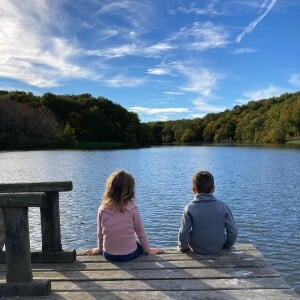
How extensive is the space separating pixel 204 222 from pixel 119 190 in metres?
1.29

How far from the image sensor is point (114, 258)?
561 centimetres

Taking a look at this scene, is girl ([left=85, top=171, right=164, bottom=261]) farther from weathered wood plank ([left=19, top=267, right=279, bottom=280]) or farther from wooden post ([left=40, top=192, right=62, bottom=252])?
wooden post ([left=40, top=192, right=62, bottom=252])

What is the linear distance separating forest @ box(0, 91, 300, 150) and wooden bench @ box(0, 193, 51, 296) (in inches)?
3506

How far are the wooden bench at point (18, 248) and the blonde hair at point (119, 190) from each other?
1.19 m

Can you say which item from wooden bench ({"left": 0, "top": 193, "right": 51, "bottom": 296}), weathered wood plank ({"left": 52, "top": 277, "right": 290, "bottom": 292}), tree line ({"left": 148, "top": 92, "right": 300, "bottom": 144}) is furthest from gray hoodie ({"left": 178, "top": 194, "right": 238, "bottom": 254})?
tree line ({"left": 148, "top": 92, "right": 300, "bottom": 144})

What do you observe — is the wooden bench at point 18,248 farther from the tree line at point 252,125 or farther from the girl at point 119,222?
the tree line at point 252,125

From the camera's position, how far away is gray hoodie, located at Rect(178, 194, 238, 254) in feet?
19.3

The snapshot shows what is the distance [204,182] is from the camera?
19.5 ft

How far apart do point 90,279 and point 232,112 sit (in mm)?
187384

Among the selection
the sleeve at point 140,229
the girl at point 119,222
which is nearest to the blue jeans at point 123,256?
the girl at point 119,222

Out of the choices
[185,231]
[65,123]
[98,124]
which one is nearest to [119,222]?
[185,231]

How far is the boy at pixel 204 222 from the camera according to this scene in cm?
589

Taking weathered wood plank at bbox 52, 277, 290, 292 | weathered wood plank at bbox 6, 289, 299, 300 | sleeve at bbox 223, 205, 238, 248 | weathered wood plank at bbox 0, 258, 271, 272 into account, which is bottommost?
weathered wood plank at bbox 6, 289, 299, 300

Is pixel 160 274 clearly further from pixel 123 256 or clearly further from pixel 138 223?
pixel 138 223
